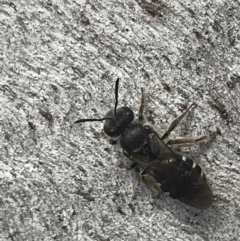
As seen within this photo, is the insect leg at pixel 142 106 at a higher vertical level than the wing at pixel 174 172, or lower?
higher

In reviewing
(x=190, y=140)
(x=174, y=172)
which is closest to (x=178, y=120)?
(x=190, y=140)

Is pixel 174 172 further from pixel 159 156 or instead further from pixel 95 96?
pixel 95 96

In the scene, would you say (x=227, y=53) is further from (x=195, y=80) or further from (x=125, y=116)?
(x=125, y=116)

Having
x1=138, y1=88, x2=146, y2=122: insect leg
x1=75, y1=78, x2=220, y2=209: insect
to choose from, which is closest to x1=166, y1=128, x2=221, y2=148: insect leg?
x1=75, y1=78, x2=220, y2=209: insect

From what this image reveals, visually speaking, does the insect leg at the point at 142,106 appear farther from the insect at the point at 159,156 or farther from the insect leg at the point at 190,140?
the insect leg at the point at 190,140

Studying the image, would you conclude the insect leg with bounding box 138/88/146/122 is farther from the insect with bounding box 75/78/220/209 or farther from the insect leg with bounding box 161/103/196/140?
the insect leg with bounding box 161/103/196/140

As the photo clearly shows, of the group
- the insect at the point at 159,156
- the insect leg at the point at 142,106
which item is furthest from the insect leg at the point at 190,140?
the insect leg at the point at 142,106

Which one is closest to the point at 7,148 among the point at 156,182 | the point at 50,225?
the point at 50,225
